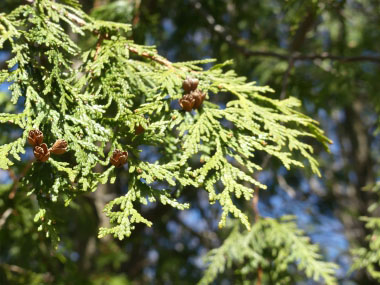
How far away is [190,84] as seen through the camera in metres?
1.59

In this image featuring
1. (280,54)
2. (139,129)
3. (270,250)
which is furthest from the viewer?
(280,54)

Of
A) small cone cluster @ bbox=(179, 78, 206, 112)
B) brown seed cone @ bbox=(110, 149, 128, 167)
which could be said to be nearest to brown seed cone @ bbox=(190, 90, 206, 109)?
small cone cluster @ bbox=(179, 78, 206, 112)

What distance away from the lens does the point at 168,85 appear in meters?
1.58

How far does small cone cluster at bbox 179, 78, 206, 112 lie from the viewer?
158cm

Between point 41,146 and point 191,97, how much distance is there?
606 mm

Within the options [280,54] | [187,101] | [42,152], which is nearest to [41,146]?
[42,152]

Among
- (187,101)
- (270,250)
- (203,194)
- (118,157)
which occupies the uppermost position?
A: (187,101)

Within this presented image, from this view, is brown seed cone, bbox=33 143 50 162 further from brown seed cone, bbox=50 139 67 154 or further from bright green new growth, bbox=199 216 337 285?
bright green new growth, bbox=199 216 337 285

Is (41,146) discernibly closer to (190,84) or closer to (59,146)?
(59,146)

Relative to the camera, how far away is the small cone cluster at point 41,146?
1317mm

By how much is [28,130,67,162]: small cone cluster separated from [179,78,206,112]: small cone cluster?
1.66 feet

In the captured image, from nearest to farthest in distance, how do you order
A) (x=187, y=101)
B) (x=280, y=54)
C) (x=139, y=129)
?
(x=139, y=129) → (x=187, y=101) → (x=280, y=54)

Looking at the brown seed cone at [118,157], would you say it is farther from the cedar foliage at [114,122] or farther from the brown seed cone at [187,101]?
the brown seed cone at [187,101]

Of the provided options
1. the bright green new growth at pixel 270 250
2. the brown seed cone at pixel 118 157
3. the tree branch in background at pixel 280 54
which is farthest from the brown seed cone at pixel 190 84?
the tree branch in background at pixel 280 54
